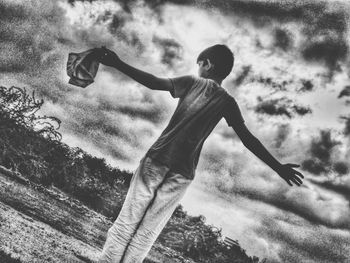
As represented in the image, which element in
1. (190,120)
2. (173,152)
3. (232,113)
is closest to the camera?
(173,152)

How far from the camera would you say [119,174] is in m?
16.1

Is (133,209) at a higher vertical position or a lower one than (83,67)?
lower

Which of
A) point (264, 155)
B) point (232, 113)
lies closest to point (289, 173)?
point (264, 155)

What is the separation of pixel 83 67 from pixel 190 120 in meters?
0.78

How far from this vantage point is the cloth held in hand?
1.86 meters

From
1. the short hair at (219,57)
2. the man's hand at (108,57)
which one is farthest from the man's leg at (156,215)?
the short hair at (219,57)

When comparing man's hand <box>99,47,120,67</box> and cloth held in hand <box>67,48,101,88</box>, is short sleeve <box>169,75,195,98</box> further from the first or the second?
cloth held in hand <box>67,48,101,88</box>

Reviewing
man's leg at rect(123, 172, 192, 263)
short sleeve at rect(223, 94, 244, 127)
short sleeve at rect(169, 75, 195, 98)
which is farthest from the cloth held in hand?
short sleeve at rect(223, 94, 244, 127)

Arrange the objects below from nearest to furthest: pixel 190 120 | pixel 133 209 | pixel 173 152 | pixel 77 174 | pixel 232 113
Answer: pixel 133 209 → pixel 173 152 → pixel 190 120 → pixel 232 113 → pixel 77 174

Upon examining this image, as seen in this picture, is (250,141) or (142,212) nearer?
(142,212)

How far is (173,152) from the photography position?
6.11ft

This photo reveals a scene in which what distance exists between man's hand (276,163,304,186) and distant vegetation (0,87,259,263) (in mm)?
7562

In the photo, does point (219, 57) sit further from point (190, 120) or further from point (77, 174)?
point (77, 174)

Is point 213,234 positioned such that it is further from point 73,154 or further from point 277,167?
point 277,167
